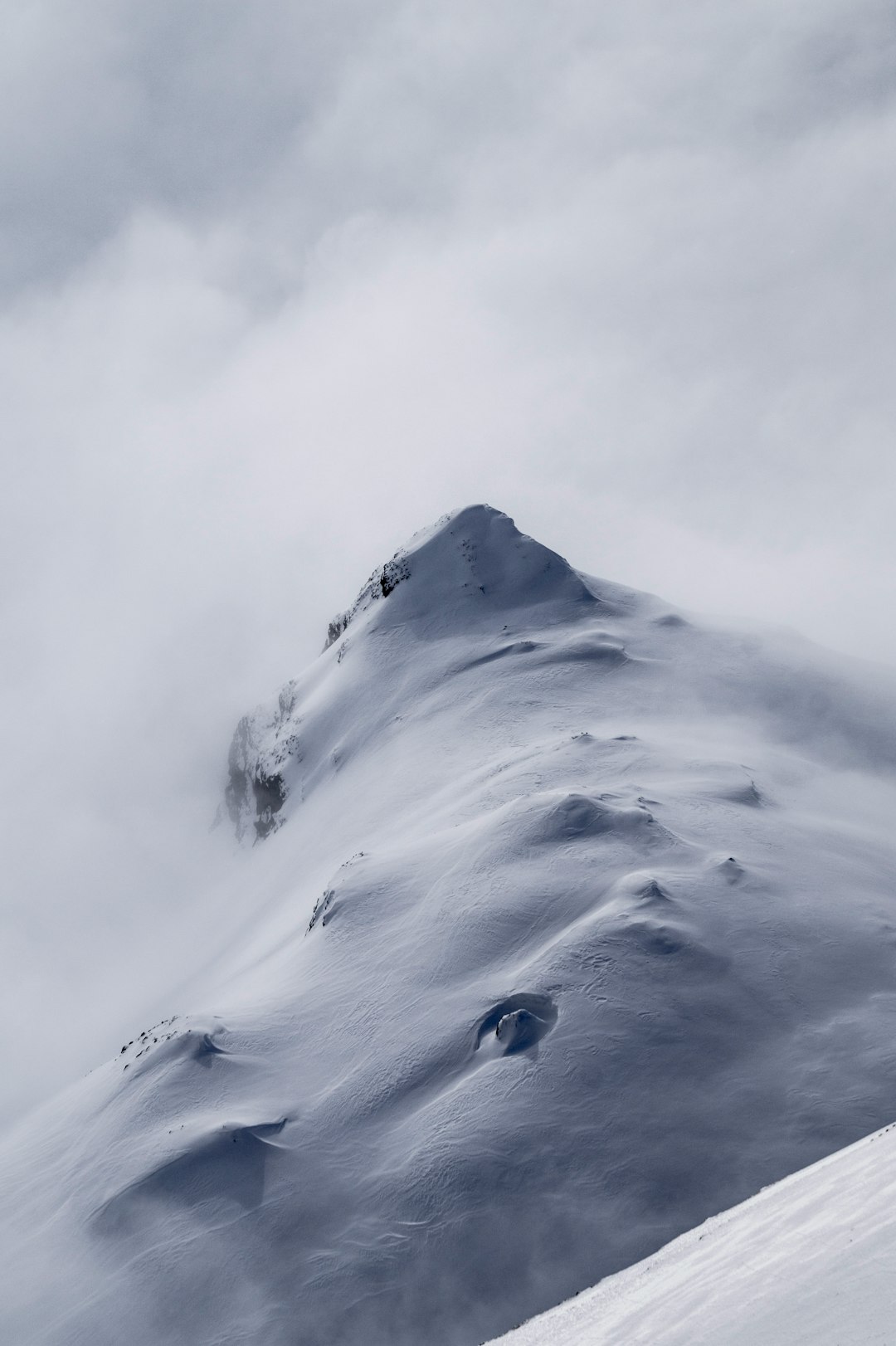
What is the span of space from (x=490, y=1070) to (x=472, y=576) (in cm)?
3099

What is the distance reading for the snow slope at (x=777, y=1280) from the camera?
26.3 feet

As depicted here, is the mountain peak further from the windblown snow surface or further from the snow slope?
the snow slope

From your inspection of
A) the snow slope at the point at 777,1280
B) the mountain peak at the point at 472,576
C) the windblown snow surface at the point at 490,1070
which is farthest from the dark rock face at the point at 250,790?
the snow slope at the point at 777,1280

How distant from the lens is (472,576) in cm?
4706

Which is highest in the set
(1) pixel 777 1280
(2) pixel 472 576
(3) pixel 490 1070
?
(2) pixel 472 576

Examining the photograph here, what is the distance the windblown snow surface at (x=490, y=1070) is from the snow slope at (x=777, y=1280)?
393cm

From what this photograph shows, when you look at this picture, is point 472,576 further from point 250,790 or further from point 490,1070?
Answer: point 490,1070

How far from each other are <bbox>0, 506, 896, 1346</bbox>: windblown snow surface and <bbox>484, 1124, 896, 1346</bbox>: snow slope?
393 cm

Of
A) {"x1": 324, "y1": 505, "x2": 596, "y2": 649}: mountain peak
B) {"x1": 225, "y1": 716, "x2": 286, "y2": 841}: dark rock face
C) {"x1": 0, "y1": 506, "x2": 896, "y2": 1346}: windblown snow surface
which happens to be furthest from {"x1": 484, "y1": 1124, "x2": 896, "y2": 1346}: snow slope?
{"x1": 225, "y1": 716, "x2": 286, "y2": 841}: dark rock face

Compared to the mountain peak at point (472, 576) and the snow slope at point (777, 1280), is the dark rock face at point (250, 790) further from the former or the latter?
the snow slope at point (777, 1280)

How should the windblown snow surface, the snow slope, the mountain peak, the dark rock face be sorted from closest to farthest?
the snow slope, the windblown snow surface, the mountain peak, the dark rock face

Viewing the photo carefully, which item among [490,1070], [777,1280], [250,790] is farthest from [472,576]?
[777,1280]

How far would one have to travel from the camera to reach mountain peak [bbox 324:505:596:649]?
150 feet

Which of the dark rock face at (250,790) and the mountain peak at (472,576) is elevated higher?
the mountain peak at (472,576)
